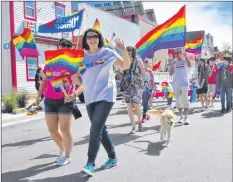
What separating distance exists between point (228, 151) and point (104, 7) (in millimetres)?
36572

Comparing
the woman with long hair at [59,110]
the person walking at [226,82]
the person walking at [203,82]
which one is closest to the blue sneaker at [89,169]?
the woman with long hair at [59,110]

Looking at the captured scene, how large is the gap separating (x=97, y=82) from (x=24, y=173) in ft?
5.43

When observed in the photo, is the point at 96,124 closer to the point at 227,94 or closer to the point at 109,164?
the point at 109,164

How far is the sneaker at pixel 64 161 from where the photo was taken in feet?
15.7

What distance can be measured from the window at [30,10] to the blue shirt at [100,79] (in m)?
16.0

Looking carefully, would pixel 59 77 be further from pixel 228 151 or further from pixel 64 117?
pixel 228 151

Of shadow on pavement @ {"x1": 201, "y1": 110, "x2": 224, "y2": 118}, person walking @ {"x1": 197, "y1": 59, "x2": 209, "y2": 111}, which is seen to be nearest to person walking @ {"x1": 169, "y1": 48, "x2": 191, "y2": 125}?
shadow on pavement @ {"x1": 201, "y1": 110, "x2": 224, "y2": 118}

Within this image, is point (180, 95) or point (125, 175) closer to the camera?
point (125, 175)

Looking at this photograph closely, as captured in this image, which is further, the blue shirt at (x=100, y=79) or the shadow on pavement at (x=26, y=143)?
the shadow on pavement at (x=26, y=143)

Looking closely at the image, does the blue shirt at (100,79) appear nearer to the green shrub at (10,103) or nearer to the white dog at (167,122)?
the white dog at (167,122)

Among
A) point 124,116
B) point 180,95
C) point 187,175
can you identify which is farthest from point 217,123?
point 187,175

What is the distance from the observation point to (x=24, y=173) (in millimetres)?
4527

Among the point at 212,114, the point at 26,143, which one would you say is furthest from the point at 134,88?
the point at 212,114

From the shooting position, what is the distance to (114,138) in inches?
268
